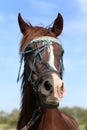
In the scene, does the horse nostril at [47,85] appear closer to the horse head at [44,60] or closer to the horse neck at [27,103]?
the horse head at [44,60]

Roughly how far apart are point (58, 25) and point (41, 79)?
120 cm

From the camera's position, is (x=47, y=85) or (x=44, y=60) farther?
(x=44, y=60)

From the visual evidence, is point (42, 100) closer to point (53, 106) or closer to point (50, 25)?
point (53, 106)

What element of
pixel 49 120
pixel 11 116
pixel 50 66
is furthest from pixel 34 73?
pixel 11 116

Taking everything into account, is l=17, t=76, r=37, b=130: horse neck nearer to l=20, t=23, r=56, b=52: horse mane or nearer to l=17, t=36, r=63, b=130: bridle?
l=17, t=36, r=63, b=130: bridle

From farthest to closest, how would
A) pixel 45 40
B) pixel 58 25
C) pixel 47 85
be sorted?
pixel 58 25
pixel 45 40
pixel 47 85

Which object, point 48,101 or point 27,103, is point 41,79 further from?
point 27,103

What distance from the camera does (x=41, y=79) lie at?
540 centimetres

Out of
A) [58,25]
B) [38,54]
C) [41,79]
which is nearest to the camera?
[41,79]

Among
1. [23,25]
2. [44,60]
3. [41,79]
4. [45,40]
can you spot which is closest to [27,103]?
[41,79]

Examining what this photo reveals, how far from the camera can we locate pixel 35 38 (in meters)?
5.88

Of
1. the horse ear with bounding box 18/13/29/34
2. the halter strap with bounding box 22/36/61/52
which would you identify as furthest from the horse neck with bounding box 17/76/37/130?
the horse ear with bounding box 18/13/29/34

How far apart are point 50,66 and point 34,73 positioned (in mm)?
304

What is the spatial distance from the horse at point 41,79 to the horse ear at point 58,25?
2cm
